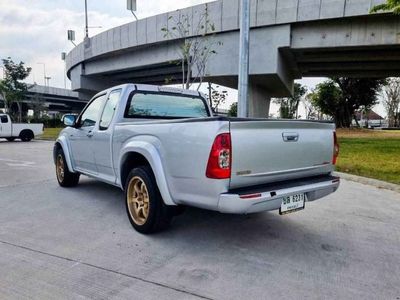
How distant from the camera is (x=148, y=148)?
3807mm

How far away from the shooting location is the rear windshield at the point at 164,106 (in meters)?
4.99

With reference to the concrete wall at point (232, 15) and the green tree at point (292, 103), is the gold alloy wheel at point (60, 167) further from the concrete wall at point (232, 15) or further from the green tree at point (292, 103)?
the green tree at point (292, 103)

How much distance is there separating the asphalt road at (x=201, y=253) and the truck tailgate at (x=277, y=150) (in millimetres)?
821

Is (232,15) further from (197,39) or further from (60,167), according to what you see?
(60,167)

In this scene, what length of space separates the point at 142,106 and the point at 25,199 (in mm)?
2817

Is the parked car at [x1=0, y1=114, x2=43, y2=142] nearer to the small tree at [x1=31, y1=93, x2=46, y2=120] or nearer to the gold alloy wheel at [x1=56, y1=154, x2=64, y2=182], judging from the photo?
the gold alloy wheel at [x1=56, y1=154, x2=64, y2=182]

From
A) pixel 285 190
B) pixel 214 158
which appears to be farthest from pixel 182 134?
pixel 285 190

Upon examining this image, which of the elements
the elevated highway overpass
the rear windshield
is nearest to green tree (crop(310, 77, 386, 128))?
the elevated highway overpass

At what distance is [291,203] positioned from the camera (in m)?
3.51

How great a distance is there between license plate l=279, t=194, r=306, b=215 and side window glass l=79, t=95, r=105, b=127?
3.46 m

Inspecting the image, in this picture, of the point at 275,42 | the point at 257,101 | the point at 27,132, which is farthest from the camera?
the point at 27,132

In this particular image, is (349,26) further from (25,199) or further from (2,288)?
(2,288)

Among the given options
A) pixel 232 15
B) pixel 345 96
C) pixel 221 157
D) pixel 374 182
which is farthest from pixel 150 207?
pixel 345 96

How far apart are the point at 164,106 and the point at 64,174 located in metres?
2.81
